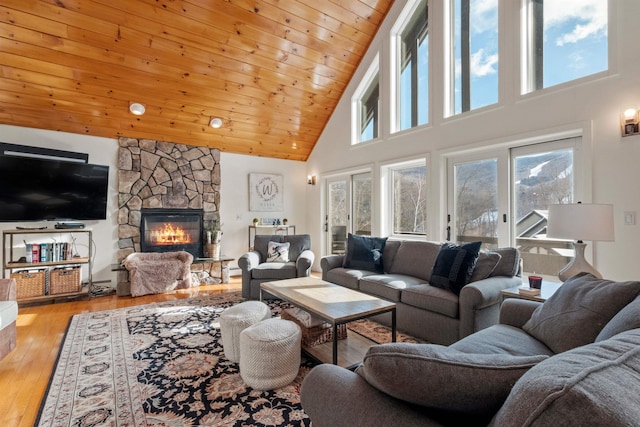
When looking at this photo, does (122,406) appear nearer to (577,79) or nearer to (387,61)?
(577,79)

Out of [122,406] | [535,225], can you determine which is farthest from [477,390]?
[535,225]

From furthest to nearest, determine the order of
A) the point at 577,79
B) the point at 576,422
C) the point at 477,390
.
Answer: the point at 577,79 → the point at 477,390 → the point at 576,422

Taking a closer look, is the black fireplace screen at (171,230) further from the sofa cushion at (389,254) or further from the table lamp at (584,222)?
the table lamp at (584,222)

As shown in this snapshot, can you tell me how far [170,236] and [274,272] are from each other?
2.34 m

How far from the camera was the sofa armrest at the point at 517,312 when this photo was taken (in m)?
1.96

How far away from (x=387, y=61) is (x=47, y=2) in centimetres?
419

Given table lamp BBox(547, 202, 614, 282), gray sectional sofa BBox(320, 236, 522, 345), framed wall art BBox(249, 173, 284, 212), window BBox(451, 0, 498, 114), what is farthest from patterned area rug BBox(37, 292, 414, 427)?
framed wall art BBox(249, 173, 284, 212)

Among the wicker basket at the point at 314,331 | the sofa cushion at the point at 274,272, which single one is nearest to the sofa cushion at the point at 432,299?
the wicker basket at the point at 314,331

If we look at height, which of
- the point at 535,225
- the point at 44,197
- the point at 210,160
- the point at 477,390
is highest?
the point at 210,160

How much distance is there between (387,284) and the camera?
3148mm

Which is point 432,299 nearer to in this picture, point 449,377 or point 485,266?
point 485,266

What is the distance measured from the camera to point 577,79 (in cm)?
298

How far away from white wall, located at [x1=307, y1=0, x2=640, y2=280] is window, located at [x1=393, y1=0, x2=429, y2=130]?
8.2 inches

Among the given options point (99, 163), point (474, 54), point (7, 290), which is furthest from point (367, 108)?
point (7, 290)
